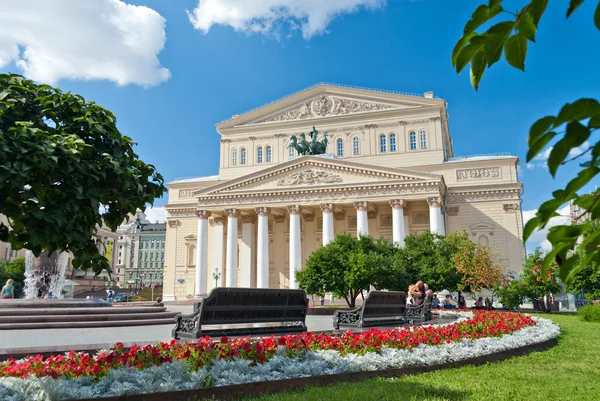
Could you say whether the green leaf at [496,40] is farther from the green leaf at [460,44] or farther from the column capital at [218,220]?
the column capital at [218,220]

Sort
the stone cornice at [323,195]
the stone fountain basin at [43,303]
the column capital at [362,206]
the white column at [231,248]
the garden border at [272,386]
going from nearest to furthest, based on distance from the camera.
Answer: the garden border at [272,386], the stone fountain basin at [43,303], the stone cornice at [323,195], the column capital at [362,206], the white column at [231,248]

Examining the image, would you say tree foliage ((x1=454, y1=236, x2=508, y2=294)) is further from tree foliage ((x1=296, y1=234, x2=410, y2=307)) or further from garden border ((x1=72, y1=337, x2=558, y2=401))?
garden border ((x1=72, y1=337, x2=558, y2=401))

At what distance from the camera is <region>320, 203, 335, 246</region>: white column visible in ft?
138

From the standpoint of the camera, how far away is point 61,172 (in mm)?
5004

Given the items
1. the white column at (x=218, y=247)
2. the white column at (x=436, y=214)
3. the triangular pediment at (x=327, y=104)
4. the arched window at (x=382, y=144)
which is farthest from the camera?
the triangular pediment at (x=327, y=104)

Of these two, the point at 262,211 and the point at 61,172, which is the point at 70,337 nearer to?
the point at 61,172

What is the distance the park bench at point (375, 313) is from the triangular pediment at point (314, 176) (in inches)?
1043

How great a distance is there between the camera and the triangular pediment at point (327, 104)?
49.6 metres

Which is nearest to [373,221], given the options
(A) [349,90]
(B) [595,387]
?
(A) [349,90]

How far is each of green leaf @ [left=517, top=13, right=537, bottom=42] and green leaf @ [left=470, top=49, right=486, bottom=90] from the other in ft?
0.36

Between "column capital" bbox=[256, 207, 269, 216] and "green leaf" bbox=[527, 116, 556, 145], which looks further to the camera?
"column capital" bbox=[256, 207, 269, 216]

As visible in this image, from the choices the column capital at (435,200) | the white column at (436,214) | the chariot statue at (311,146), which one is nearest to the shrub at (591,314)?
the white column at (436,214)

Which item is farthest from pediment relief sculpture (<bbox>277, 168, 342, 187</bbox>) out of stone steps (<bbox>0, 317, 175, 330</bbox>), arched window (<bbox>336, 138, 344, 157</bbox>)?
stone steps (<bbox>0, 317, 175, 330</bbox>)

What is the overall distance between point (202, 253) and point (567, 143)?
154 ft
